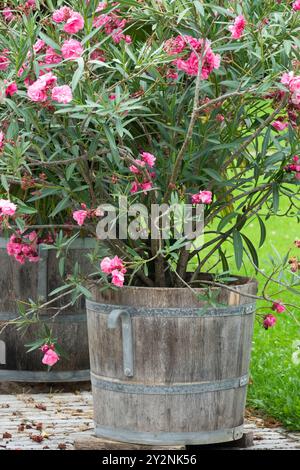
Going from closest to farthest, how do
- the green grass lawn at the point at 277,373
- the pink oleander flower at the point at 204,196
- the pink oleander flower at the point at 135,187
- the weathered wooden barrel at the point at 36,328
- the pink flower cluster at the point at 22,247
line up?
1. the pink oleander flower at the point at 204,196
2. the pink oleander flower at the point at 135,187
3. the pink flower cluster at the point at 22,247
4. the green grass lawn at the point at 277,373
5. the weathered wooden barrel at the point at 36,328

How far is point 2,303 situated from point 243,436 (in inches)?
71.8

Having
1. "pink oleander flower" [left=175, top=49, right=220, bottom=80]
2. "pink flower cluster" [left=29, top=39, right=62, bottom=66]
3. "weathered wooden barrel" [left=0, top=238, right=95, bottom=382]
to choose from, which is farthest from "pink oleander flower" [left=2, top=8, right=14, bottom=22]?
"weathered wooden barrel" [left=0, top=238, right=95, bottom=382]

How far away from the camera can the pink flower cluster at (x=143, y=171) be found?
4.14 metres

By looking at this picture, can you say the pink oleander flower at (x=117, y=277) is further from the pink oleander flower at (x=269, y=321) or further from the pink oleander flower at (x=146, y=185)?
the pink oleander flower at (x=269, y=321)

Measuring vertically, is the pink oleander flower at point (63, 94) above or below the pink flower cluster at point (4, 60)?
below

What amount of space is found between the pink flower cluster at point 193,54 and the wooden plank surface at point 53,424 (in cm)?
172

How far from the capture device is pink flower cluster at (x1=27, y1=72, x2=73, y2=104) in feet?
12.3

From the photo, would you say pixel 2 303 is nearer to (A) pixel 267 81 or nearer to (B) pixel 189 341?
(B) pixel 189 341

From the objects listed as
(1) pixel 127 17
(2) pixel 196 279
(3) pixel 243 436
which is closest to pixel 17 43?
(1) pixel 127 17

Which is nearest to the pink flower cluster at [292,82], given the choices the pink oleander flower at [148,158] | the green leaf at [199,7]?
the green leaf at [199,7]

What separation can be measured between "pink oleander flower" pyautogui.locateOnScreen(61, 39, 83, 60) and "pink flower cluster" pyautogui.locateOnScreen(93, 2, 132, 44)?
0.62 ft

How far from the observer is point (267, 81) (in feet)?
13.0

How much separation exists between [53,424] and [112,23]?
2093 mm

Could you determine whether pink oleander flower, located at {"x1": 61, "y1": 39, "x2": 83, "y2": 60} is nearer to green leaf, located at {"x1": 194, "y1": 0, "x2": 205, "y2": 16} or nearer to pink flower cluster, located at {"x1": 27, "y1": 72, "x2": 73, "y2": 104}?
pink flower cluster, located at {"x1": 27, "y1": 72, "x2": 73, "y2": 104}
